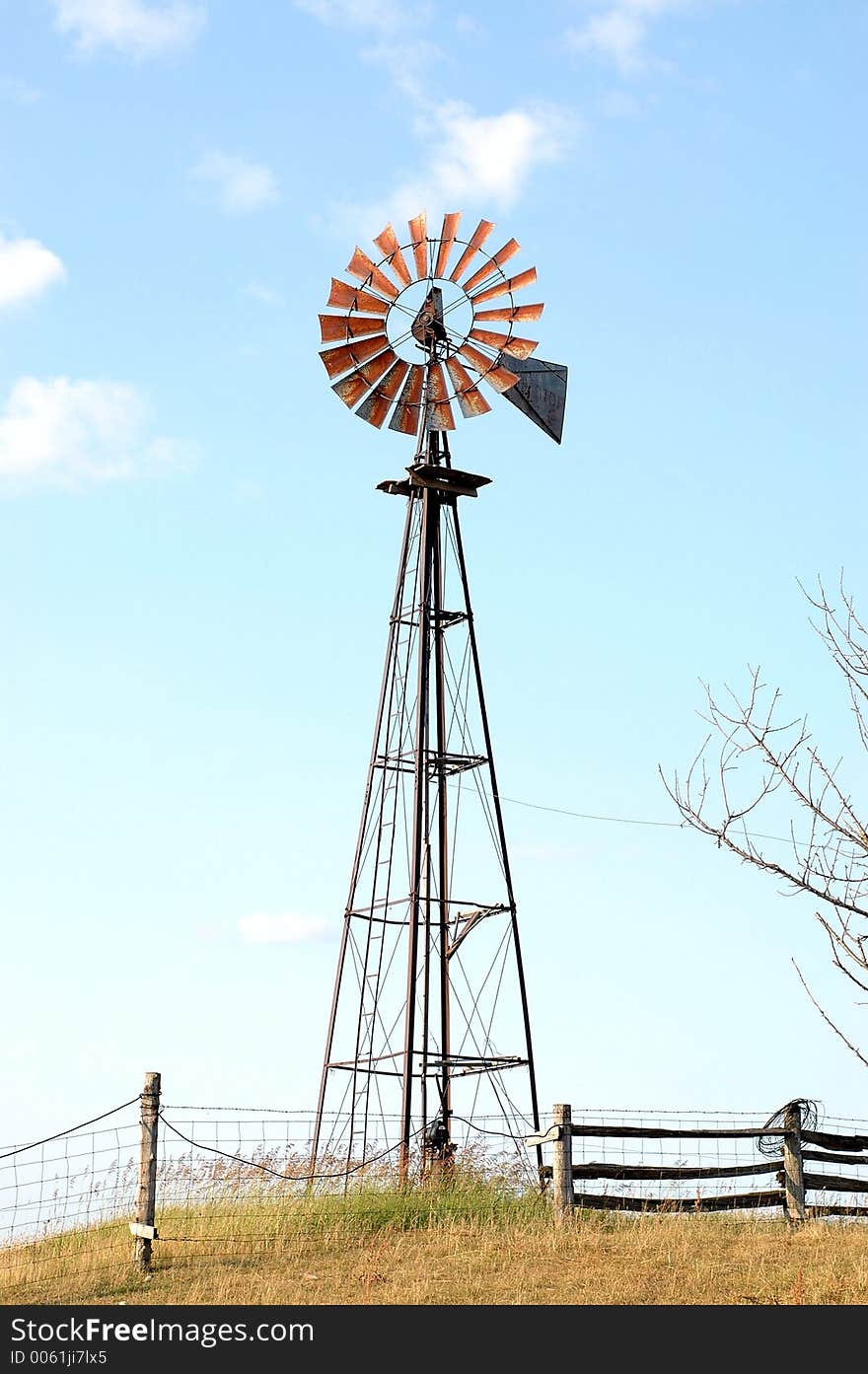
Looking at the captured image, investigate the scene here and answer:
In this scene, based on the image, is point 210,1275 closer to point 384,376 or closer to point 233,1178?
point 233,1178

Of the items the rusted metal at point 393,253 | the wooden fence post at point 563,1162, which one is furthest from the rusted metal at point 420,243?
the wooden fence post at point 563,1162

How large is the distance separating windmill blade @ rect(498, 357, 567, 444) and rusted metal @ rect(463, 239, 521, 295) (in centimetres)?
119

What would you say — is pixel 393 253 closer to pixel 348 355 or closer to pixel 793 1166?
pixel 348 355

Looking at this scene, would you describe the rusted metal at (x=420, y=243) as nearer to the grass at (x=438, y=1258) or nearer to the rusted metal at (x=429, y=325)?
the rusted metal at (x=429, y=325)

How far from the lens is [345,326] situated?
18.9m

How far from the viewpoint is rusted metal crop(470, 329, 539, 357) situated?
62.2 feet

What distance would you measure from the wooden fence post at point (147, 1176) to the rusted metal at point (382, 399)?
981 centimetres

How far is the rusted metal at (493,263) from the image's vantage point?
1912 cm

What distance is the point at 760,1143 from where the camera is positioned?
16.0 m

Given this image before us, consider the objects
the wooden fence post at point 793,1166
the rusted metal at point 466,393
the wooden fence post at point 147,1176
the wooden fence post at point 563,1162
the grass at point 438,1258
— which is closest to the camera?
the grass at point 438,1258

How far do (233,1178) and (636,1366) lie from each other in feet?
20.0

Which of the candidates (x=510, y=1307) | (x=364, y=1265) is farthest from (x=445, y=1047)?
(x=510, y=1307)

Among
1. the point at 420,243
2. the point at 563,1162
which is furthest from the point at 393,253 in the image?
the point at 563,1162

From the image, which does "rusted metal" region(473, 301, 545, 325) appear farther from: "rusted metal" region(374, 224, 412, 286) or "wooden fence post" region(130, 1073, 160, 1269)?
"wooden fence post" region(130, 1073, 160, 1269)
